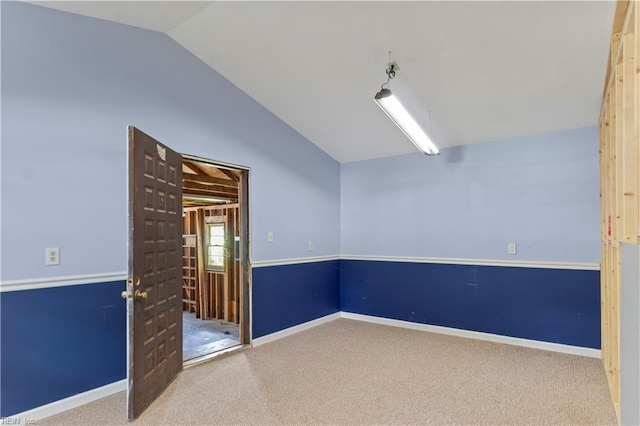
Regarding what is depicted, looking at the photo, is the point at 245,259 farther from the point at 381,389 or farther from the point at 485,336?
the point at 485,336

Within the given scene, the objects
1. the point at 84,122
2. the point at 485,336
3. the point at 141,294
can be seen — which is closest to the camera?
the point at 141,294

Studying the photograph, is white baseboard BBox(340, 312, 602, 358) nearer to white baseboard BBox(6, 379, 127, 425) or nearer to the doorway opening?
the doorway opening

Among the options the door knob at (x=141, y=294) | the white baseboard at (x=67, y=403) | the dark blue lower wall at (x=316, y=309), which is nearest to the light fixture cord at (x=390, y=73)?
the dark blue lower wall at (x=316, y=309)

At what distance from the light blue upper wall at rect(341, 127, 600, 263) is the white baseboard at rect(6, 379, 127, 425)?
3.36m

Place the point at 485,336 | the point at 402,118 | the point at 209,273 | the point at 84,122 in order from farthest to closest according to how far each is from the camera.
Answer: the point at 209,273 < the point at 485,336 < the point at 402,118 < the point at 84,122

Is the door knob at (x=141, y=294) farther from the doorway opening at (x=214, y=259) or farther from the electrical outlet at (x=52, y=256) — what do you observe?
the doorway opening at (x=214, y=259)

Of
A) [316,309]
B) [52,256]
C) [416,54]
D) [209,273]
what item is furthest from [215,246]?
[416,54]

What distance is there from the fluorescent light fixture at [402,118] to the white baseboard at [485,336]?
7.21ft

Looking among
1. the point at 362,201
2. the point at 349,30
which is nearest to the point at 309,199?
the point at 362,201

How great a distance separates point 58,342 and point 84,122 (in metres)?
1.65

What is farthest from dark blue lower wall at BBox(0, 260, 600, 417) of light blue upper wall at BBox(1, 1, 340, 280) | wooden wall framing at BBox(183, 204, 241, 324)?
wooden wall framing at BBox(183, 204, 241, 324)

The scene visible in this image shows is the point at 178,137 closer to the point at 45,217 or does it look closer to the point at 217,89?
the point at 217,89

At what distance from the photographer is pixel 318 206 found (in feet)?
16.6

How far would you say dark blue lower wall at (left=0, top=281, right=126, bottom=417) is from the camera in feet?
7.96
